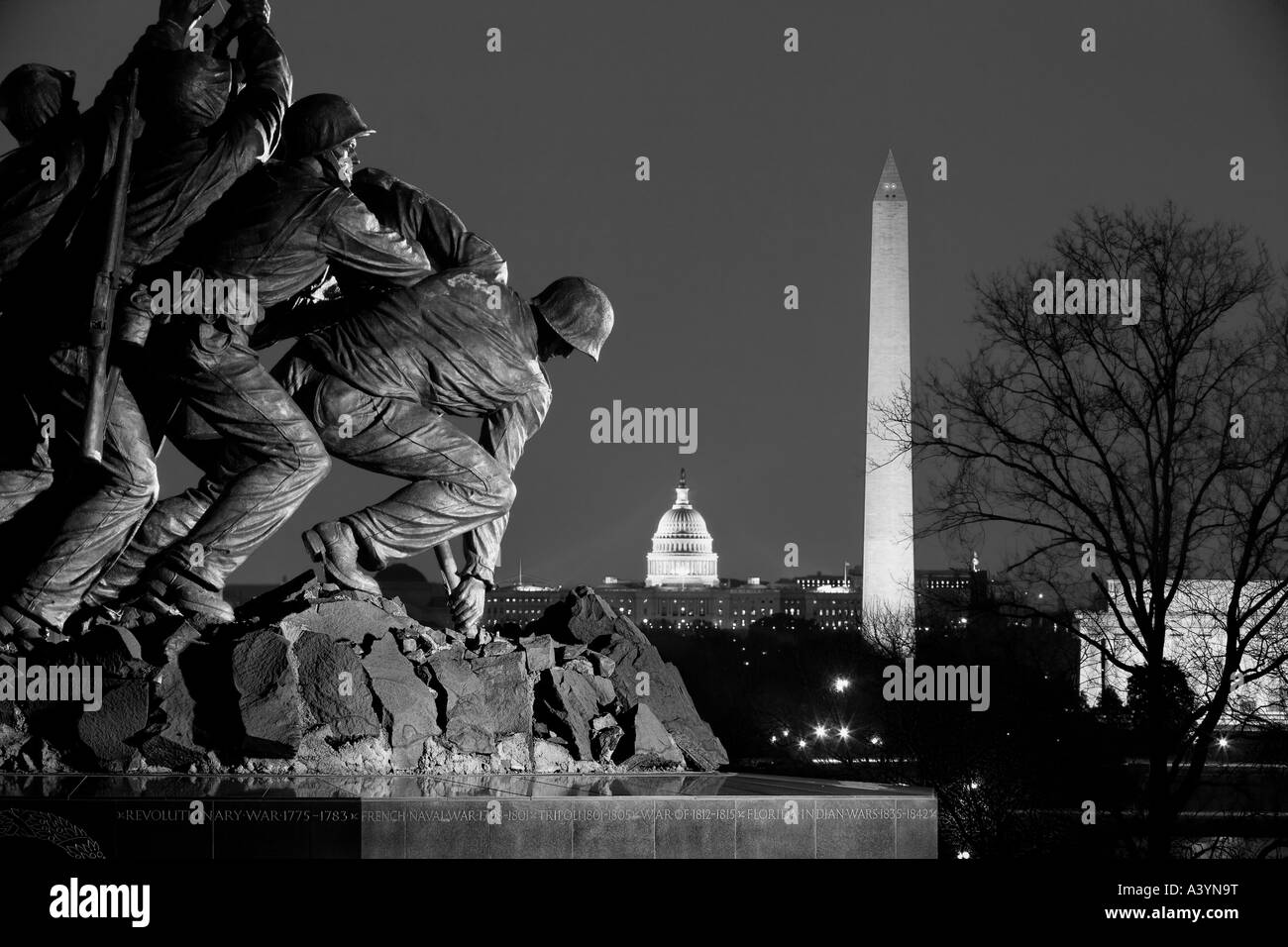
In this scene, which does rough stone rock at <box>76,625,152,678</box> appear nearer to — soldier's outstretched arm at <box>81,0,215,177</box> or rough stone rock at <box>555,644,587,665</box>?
rough stone rock at <box>555,644,587,665</box>

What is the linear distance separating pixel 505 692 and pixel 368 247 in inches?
121

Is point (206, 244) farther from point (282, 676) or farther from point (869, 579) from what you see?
point (869, 579)

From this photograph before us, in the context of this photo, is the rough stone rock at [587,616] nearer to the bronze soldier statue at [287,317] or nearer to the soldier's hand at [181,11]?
the bronze soldier statue at [287,317]

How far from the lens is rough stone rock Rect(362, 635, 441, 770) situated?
35.6 ft

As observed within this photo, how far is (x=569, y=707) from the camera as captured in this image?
38.0 feet

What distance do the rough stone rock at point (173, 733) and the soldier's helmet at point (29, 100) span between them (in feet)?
13.9

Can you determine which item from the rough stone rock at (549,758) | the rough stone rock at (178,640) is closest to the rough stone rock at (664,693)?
the rough stone rock at (549,758)

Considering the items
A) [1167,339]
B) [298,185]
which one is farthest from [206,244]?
[1167,339]

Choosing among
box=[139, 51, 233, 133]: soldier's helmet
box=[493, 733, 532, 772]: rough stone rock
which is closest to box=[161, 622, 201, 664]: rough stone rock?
box=[493, 733, 532, 772]: rough stone rock

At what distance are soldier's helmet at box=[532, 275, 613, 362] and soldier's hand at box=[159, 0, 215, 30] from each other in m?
3.03

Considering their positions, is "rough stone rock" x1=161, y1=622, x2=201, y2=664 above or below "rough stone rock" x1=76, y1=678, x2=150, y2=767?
above

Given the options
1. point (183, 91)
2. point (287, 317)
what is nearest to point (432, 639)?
point (287, 317)

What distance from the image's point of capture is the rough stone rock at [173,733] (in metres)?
10.5

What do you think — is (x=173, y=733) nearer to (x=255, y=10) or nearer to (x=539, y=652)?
(x=539, y=652)
